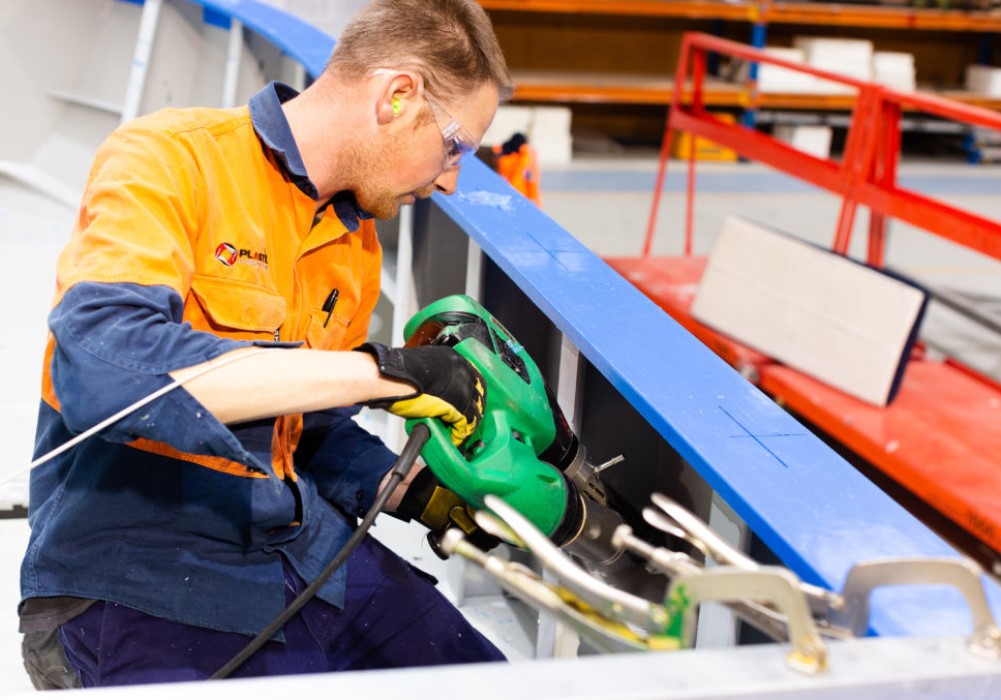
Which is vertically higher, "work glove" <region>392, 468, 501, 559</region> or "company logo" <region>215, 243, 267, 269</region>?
"company logo" <region>215, 243, 267, 269</region>

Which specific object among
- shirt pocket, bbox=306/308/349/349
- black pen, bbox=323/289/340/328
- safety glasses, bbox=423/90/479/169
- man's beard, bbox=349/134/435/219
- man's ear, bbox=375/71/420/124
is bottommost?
shirt pocket, bbox=306/308/349/349

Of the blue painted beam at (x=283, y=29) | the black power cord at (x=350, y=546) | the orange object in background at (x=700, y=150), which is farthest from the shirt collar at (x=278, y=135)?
the orange object in background at (x=700, y=150)

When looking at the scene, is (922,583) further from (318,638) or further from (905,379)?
(905,379)

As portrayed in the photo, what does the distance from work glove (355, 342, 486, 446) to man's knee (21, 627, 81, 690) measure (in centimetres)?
59

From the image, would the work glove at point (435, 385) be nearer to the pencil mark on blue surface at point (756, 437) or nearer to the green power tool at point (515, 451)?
the green power tool at point (515, 451)

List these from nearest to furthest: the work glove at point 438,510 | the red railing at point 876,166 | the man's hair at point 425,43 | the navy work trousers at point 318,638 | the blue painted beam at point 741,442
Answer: the blue painted beam at point 741,442 → the navy work trousers at point 318,638 → the man's hair at point 425,43 → the work glove at point 438,510 → the red railing at point 876,166

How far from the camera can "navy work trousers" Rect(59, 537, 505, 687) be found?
1.49 m

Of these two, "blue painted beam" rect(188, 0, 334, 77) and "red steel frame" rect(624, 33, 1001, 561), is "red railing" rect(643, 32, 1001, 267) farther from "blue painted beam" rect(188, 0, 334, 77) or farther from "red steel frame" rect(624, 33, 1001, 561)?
"blue painted beam" rect(188, 0, 334, 77)

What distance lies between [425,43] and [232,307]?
1.60ft

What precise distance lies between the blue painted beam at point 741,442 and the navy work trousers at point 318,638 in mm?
534

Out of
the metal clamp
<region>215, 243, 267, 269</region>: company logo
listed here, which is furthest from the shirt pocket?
the metal clamp

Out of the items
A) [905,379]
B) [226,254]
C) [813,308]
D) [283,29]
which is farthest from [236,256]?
[905,379]

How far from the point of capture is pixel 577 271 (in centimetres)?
187

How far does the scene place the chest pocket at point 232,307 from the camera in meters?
1.54
